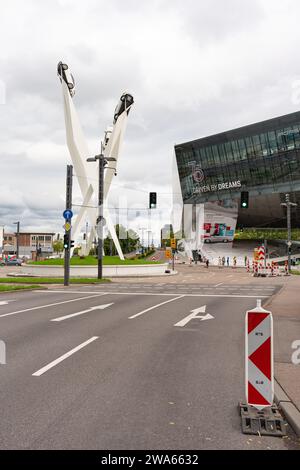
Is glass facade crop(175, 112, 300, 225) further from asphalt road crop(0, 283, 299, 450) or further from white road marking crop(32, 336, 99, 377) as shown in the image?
white road marking crop(32, 336, 99, 377)

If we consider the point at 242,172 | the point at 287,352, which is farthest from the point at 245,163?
the point at 287,352

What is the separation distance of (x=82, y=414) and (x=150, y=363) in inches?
103

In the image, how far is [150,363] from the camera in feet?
24.0

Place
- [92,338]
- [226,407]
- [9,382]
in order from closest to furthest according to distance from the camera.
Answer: [226,407], [9,382], [92,338]

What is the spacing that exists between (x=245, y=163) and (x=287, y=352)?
7092cm

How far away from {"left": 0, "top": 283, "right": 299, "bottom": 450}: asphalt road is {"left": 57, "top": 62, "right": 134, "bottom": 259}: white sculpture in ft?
102

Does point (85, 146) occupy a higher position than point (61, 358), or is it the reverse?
point (85, 146)

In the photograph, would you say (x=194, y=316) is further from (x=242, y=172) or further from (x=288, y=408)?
(x=242, y=172)

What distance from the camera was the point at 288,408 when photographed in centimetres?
496

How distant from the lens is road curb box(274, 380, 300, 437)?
4515mm

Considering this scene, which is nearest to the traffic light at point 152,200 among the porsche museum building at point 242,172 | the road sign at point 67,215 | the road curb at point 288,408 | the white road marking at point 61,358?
the road sign at point 67,215

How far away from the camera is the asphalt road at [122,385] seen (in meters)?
4.24
